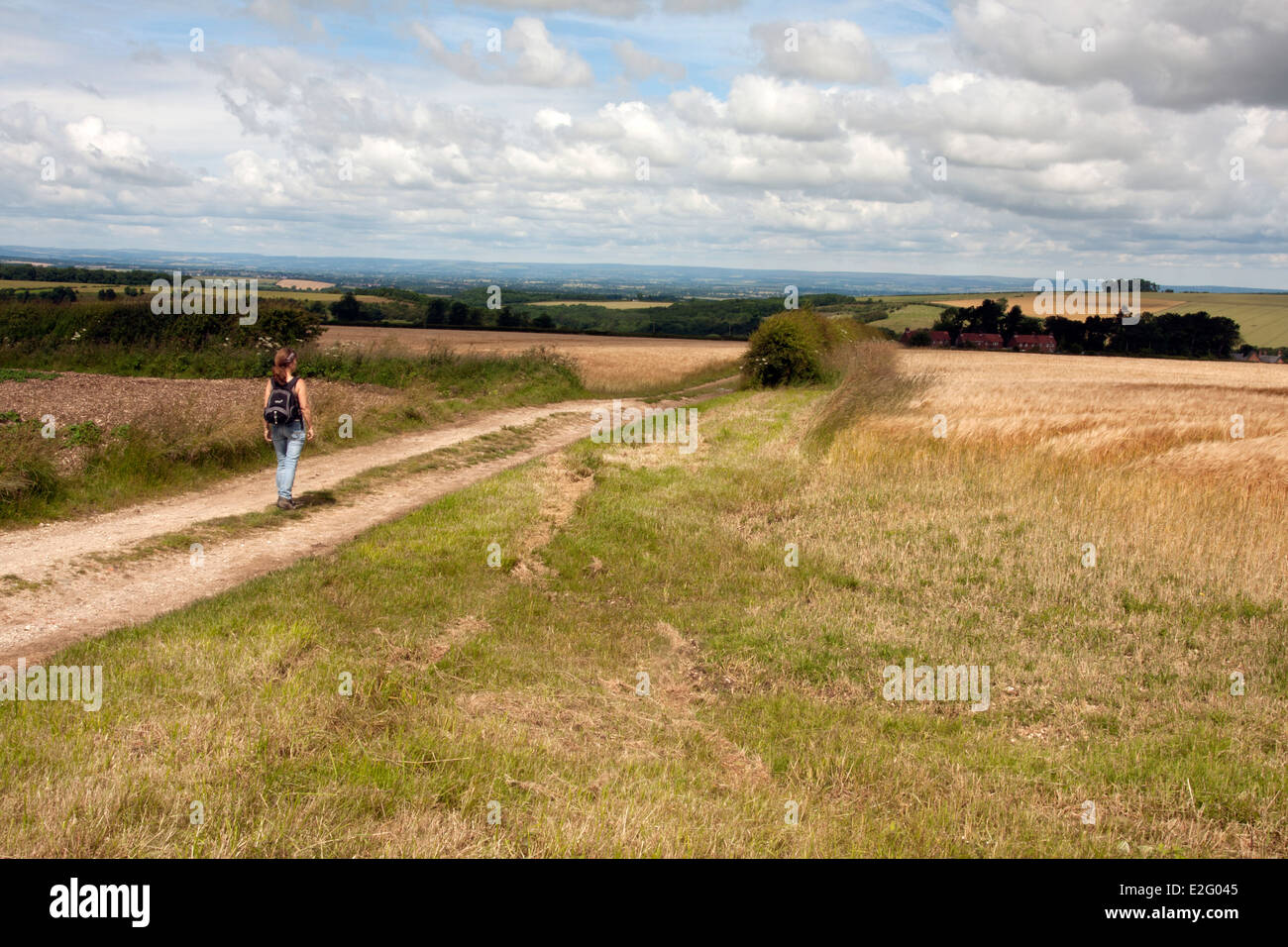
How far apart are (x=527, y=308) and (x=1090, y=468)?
7418cm

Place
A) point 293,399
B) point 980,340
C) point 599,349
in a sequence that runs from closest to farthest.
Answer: point 293,399 → point 599,349 → point 980,340

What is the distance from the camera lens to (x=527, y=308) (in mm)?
84938

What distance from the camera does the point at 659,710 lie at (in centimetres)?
706

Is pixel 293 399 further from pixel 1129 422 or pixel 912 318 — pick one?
pixel 912 318

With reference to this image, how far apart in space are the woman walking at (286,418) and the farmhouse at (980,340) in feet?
212

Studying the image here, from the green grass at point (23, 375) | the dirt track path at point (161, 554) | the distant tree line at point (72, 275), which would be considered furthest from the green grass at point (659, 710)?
the distant tree line at point (72, 275)

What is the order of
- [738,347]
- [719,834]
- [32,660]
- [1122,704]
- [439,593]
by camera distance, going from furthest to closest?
[738,347] < [439,593] < [1122,704] < [32,660] < [719,834]

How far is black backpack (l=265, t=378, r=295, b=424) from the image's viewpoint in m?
11.5

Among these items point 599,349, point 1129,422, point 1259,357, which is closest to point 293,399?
point 1129,422

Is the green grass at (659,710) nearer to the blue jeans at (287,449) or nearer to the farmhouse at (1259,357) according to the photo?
the blue jeans at (287,449)

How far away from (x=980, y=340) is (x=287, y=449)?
66.9 metres

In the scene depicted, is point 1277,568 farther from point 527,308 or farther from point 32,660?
point 527,308

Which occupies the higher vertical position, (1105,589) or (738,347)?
(738,347)

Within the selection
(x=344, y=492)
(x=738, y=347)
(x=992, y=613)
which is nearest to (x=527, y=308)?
(x=738, y=347)
